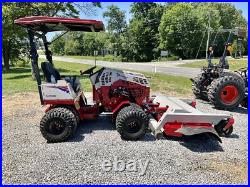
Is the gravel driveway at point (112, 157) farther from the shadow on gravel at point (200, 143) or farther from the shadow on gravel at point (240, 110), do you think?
the shadow on gravel at point (240, 110)

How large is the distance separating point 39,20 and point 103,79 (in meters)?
1.78

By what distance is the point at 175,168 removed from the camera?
5070 millimetres

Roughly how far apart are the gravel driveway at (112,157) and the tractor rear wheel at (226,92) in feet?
5.49

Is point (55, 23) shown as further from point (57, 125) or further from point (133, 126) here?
point (133, 126)

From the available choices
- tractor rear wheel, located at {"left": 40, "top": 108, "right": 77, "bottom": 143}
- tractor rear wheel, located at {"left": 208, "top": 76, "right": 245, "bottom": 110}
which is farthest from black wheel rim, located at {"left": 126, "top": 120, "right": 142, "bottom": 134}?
tractor rear wheel, located at {"left": 208, "top": 76, "right": 245, "bottom": 110}

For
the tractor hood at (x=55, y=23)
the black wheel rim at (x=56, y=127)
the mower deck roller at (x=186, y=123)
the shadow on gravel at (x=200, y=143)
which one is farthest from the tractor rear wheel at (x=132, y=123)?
the tractor hood at (x=55, y=23)

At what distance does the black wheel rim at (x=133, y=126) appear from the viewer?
6.24 meters

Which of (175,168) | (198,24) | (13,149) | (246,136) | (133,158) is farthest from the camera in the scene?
(198,24)

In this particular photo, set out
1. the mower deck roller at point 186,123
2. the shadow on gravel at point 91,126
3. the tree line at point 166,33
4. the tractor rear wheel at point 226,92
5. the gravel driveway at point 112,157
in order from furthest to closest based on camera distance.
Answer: the tree line at point 166,33, the tractor rear wheel at point 226,92, the shadow on gravel at point 91,126, the mower deck roller at point 186,123, the gravel driveway at point 112,157

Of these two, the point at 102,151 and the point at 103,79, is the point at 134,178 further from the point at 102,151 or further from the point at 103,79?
the point at 103,79

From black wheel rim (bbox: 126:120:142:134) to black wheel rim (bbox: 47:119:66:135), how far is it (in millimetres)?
1259

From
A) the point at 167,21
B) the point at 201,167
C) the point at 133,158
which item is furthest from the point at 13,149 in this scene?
the point at 167,21

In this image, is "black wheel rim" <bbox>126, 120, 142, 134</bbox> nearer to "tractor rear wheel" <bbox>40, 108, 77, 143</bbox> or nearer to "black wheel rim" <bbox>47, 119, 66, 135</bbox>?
"tractor rear wheel" <bbox>40, 108, 77, 143</bbox>

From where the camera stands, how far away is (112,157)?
5.45m
